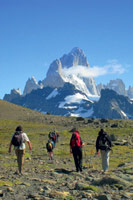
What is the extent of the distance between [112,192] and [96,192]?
610 millimetres

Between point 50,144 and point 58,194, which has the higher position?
point 50,144

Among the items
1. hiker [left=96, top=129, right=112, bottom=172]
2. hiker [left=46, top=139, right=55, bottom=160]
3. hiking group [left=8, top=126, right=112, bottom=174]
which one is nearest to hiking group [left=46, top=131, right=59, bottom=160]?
hiker [left=46, top=139, right=55, bottom=160]

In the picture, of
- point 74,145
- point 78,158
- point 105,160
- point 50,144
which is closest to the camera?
point 74,145

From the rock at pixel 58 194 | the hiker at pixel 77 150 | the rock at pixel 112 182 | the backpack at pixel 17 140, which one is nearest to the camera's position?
the rock at pixel 58 194

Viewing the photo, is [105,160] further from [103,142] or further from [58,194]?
[58,194]

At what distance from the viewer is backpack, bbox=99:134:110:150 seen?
17.8m

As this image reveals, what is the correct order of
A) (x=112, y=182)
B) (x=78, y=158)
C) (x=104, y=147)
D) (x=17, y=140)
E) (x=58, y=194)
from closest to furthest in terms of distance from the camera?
(x=58, y=194)
(x=112, y=182)
(x=17, y=140)
(x=78, y=158)
(x=104, y=147)

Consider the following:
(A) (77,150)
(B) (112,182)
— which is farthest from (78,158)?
(B) (112,182)

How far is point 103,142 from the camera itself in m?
17.9

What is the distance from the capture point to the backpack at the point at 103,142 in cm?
1783

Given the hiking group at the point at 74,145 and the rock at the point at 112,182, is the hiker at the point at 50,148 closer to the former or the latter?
the hiking group at the point at 74,145

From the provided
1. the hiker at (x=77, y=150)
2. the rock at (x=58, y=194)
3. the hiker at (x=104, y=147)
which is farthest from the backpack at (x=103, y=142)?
the rock at (x=58, y=194)

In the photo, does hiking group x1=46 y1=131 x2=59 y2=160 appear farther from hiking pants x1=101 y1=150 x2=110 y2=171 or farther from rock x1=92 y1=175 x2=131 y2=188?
rock x1=92 y1=175 x2=131 y2=188

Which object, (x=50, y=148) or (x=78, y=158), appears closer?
(x=78, y=158)
